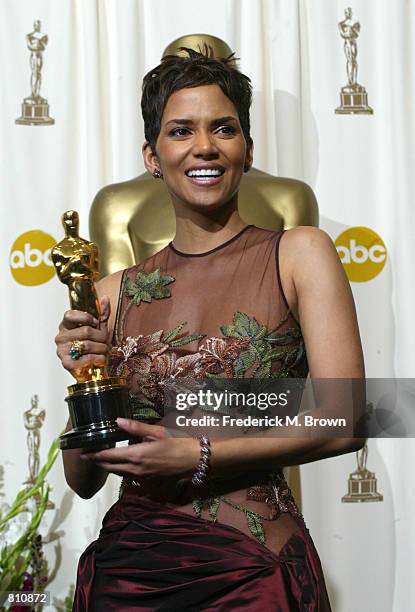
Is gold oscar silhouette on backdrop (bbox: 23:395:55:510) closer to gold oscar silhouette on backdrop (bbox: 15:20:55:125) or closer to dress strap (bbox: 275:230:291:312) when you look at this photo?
gold oscar silhouette on backdrop (bbox: 15:20:55:125)

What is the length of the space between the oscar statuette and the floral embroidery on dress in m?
0.06

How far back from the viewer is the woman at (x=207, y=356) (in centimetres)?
98

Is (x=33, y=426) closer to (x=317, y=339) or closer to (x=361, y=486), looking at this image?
(x=361, y=486)

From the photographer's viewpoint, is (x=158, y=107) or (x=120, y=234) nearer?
(x=158, y=107)

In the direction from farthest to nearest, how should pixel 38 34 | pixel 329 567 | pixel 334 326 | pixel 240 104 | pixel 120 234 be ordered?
pixel 38 34, pixel 329 567, pixel 120 234, pixel 240 104, pixel 334 326

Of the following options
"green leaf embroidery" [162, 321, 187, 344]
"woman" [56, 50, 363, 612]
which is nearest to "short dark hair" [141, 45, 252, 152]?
"woman" [56, 50, 363, 612]

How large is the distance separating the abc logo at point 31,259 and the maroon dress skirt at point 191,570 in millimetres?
1003

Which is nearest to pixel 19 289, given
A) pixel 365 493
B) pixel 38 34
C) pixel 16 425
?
pixel 16 425

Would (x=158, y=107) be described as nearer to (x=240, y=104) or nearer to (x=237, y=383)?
(x=240, y=104)

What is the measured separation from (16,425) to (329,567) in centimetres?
72

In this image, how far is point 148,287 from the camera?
1.17m

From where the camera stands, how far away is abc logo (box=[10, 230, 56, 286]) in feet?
6.48

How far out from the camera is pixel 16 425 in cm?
196

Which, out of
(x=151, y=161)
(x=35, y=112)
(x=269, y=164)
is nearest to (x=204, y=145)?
(x=151, y=161)
